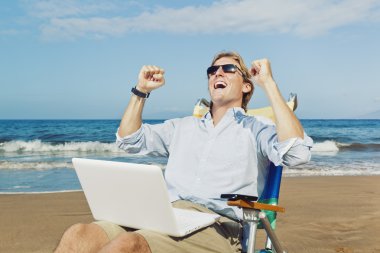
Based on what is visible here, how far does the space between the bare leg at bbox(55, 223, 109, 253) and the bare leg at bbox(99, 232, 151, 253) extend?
8.3 inches

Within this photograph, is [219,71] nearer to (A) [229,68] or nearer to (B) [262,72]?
(A) [229,68]

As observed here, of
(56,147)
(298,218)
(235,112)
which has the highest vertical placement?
(235,112)

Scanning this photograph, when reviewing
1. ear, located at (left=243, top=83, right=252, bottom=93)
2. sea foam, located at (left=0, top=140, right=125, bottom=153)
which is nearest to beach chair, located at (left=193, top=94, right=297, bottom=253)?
ear, located at (left=243, top=83, right=252, bottom=93)

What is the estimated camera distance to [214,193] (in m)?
2.81

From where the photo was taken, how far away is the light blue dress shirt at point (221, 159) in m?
2.81

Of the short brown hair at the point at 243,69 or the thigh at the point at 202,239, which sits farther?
the short brown hair at the point at 243,69

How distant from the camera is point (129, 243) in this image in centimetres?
213

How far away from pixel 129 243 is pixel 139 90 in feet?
4.11

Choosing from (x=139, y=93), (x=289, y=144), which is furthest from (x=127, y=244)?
(x=139, y=93)

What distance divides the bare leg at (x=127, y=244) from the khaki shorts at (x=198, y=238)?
1.9 inches

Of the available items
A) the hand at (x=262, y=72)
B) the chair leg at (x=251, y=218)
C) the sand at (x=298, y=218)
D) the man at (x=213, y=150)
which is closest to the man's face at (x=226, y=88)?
the man at (x=213, y=150)

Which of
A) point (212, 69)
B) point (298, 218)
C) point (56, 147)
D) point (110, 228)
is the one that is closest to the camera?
point (110, 228)

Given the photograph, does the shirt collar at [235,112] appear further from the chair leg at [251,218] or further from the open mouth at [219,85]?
the chair leg at [251,218]

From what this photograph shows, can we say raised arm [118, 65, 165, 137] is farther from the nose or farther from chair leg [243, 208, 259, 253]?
chair leg [243, 208, 259, 253]
